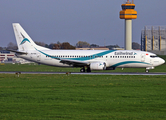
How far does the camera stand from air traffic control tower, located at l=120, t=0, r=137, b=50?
132 metres

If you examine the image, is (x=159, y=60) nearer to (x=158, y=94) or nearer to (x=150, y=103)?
(x=158, y=94)

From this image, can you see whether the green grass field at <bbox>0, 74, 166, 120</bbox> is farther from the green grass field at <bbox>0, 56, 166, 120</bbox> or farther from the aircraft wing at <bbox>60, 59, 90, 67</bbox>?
the aircraft wing at <bbox>60, 59, 90, 67</bbox>

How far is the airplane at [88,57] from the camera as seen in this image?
5000 centimetres

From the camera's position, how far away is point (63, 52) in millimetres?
52406

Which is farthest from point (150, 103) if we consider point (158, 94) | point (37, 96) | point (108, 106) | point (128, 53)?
point (128, 53)

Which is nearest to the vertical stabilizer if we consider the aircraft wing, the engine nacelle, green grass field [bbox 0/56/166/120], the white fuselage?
Result: the white fuselage

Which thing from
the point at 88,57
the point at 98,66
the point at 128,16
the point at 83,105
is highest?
the point at 128,16

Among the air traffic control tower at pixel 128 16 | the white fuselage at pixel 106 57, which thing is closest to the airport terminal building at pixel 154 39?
the air traffic control tower at pixel 128 16

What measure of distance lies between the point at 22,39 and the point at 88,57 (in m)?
11.9

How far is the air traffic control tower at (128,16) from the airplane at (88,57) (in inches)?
3227

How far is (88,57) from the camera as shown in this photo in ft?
168

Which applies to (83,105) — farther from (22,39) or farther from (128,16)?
(128,16)

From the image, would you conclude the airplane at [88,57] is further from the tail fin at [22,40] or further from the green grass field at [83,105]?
the green grass field at [83,105]

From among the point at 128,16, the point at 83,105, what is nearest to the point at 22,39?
the point at 83,105
